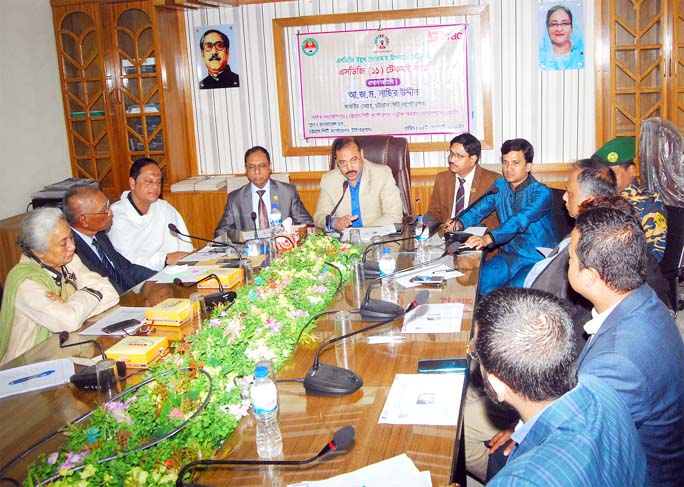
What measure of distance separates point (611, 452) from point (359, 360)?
98cm

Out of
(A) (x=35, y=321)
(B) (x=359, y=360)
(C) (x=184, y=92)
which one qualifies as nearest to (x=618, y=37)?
(C) (x=184, y=92)

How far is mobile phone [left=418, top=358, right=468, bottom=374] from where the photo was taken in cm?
200

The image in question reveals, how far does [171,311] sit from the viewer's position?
2602mm

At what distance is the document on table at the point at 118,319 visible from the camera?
2575 millimetres

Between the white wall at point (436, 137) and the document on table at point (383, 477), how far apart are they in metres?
4.13

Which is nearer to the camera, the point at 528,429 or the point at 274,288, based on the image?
the point at 528,429

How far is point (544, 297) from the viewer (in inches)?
60.0

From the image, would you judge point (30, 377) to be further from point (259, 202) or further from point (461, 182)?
point (461, 182)

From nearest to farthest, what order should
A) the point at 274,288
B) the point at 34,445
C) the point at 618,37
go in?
the point at 34,445 → the point at 274,288 → the point at 618,37

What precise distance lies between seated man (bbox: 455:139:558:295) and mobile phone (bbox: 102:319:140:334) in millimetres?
1968

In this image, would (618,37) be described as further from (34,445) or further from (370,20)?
(34,445)

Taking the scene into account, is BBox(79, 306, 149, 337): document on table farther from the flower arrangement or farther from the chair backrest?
the chair backrest

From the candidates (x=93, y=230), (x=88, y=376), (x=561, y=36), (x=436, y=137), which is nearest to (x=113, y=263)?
(x=93, y=230)

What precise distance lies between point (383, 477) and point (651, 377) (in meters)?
0.74
